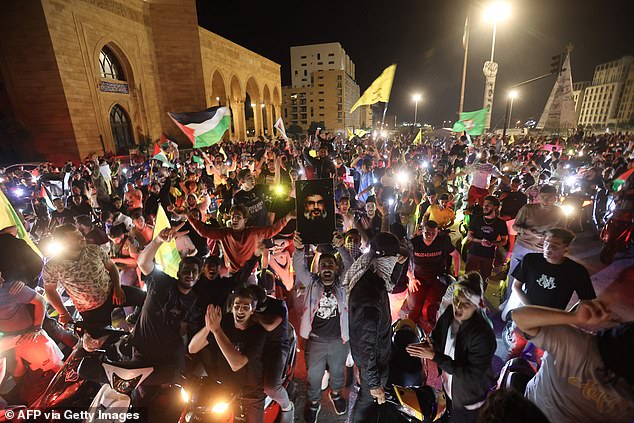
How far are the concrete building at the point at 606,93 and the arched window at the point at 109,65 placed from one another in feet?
377

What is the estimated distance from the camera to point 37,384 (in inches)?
149

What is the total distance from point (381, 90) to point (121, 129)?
23159mm

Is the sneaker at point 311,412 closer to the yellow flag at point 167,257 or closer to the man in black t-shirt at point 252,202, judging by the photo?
the yellow flag at point 167,257

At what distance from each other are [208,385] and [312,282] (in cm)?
137

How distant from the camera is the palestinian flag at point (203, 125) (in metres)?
8.96

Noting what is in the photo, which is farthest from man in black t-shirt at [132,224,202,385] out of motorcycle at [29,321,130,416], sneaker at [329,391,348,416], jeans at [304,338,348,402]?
sneaker at [329,391,348,416]

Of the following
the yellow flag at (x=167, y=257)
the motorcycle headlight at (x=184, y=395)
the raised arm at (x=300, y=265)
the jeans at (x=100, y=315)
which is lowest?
the motorcycle headlight at (x=184, y=395)

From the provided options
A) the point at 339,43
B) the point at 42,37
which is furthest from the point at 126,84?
the point at 339,43

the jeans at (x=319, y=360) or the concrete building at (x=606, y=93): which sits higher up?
the concrete building at (x=606, y=93)

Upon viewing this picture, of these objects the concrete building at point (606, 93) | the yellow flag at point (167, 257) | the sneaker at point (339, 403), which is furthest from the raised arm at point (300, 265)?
the concrete building at point (606, 93)

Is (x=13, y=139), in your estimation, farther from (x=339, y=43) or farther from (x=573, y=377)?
(x=339, y=43)

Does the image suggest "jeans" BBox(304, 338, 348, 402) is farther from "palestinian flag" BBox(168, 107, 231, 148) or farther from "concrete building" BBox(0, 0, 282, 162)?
"concrete building" BBox(0, 0, 282, 162)

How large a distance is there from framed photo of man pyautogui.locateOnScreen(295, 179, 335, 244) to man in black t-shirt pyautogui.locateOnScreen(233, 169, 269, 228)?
59.7 inches

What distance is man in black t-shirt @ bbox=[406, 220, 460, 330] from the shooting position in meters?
4.40
